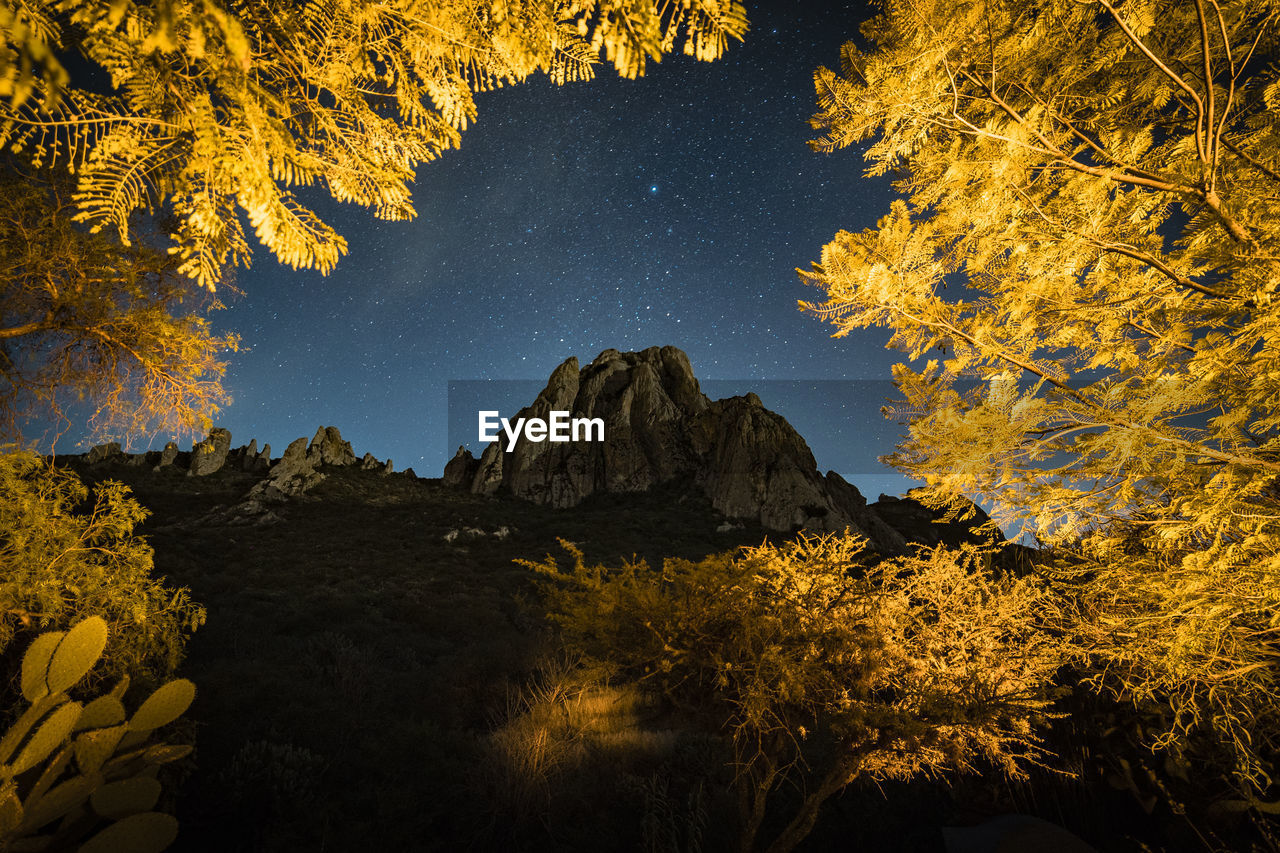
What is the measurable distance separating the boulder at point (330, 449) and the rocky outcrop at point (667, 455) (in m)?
8.04

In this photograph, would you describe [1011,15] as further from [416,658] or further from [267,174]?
[416,658]

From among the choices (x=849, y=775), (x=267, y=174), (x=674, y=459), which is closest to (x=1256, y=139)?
(x=849, y=775)

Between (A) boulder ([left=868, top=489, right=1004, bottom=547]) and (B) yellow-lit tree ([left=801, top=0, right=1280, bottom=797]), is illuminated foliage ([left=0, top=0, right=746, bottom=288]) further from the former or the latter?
(A) boulder ([left=868, top=489, right=1004, bottom=547])

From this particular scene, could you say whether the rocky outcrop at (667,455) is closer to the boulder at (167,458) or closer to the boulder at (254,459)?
the boulder at (254,459)

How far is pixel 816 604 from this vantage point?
405cm

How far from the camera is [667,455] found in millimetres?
35625

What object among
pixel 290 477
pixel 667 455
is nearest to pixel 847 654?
pixel 667 455

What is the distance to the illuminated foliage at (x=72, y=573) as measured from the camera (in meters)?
4.02

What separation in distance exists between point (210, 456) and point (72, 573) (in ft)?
120

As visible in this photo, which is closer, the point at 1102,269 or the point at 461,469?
the point at 1102,269

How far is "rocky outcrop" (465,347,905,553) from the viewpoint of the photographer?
2909 centimetres

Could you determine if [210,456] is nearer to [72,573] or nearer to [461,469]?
[461,469]

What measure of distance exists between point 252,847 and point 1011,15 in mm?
8367

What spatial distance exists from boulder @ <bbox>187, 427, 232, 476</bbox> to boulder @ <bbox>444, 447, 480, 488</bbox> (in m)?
14.5
